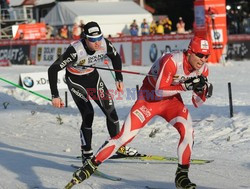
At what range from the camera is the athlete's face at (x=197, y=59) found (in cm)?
710

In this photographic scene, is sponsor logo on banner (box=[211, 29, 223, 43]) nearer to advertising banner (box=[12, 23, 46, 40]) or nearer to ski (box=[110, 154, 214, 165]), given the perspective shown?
advertising banner (box=[12, 23, 46, 40])

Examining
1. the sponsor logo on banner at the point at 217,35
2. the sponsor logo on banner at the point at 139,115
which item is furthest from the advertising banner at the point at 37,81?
the sponsor logo on banner at the point at 139,115

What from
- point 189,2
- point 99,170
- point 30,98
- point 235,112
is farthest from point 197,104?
point 189,2

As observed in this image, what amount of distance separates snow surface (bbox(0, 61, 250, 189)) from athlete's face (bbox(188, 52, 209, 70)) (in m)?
1.55

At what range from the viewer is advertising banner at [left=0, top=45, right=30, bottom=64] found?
3119cm

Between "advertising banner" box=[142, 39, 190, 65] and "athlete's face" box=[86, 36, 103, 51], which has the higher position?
"athlete's face" box=[86, 36, 103, 51]

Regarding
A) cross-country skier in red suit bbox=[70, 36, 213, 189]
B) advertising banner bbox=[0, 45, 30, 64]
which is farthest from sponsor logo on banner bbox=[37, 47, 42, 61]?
cross-country skier in red suit bbox=[70, 36, 213, 189]

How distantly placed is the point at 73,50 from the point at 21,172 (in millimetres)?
1842

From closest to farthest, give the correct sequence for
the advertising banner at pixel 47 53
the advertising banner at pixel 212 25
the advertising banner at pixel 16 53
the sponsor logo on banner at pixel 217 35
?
the advertising banner at pixel 212 25 → the sponsor logo on banner at pixel 217 35 → the advertising banner at pixel 47 53 → the advertising banner at pixel 16 53

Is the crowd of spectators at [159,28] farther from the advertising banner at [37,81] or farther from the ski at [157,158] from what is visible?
the ski at [157,158]

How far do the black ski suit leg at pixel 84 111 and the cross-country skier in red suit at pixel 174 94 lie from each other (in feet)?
5.76

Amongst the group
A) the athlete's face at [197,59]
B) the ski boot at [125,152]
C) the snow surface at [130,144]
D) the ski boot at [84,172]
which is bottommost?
the snow surface at [130,144]

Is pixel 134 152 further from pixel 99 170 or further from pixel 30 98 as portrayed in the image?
pixel 30 98

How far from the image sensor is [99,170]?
888cm
